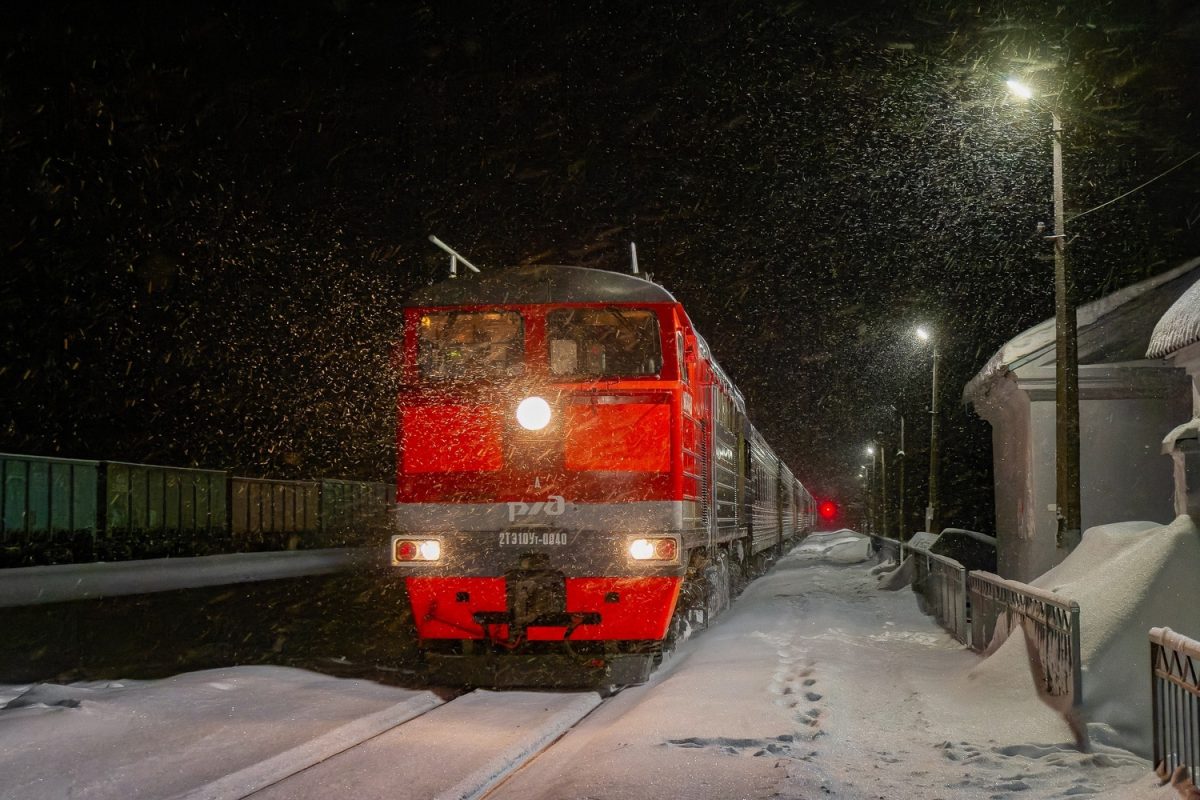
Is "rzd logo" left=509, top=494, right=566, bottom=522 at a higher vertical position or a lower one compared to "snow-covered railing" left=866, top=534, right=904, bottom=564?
higher

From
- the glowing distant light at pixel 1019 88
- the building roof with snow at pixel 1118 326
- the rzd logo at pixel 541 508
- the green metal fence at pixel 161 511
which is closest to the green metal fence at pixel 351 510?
the green metal fence at pixel 161 511

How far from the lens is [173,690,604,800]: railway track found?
6.06 m

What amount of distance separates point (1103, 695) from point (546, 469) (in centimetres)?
469

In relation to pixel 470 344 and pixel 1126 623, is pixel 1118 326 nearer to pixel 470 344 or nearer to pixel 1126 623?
pixel 1126 623

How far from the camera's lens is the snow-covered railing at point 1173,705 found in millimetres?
5582

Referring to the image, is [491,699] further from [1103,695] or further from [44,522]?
[44,522]

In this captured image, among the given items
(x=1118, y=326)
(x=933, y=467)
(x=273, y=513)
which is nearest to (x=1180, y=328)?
(x=1118, y=326)

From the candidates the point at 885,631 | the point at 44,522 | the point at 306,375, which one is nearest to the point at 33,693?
the point at 885,631

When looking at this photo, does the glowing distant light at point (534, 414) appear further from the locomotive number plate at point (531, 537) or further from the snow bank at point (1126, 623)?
the snow bank at point (1126, 623)

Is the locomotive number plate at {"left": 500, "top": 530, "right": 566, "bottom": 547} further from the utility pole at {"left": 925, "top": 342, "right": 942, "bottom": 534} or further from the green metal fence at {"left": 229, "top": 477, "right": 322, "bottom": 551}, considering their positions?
the green metal fence at {"left": 229, "top": 477, "right": 322, "bottom": 551}

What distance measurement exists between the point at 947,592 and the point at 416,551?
7.19m

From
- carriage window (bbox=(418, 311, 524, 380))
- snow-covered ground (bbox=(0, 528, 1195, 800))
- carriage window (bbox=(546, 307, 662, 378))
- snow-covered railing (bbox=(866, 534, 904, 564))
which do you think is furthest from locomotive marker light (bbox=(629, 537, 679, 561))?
snow-covered railing (bbox=(866, 534, 904, 564))

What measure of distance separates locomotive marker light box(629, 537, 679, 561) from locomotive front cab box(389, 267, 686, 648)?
0.04ft

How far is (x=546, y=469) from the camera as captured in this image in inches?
389
